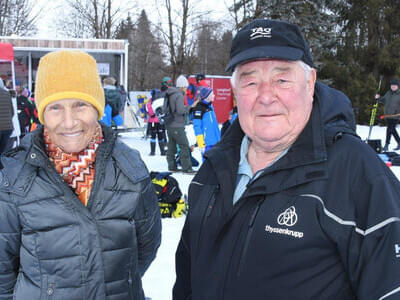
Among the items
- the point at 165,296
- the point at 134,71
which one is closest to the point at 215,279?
the point at 165,296

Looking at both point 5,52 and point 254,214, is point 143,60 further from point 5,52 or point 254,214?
point 254,214

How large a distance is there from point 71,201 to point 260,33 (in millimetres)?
1092

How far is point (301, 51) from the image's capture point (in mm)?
1476

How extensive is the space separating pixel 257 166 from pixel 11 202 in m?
1.10

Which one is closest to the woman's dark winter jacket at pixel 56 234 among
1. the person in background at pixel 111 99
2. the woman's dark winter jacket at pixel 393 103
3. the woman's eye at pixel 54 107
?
the woman's eye at pixel 54 107

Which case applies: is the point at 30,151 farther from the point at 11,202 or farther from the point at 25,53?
the point at 25,53

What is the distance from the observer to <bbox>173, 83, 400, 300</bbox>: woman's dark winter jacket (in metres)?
1.20

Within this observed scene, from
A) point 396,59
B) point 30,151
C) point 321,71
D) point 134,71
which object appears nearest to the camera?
point 30,151

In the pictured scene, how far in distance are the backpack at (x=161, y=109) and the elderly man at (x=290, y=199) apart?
6.97 meters

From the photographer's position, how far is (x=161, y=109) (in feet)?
33.6

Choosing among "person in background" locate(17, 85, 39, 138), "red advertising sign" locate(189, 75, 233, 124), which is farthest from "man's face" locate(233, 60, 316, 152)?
"red advertising sign" locate(189, 75, 233, 124)

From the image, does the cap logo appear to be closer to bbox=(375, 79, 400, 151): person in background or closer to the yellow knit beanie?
the yellow knit beanie

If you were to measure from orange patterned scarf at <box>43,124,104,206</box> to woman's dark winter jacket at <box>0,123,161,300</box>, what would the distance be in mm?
77

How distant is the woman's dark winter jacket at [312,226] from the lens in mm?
1195
